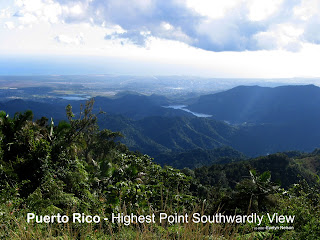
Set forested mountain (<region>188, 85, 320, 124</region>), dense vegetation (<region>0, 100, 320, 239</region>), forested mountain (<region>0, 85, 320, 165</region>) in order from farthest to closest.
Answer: forested mountain (<region>188, 85, 320, 124</region>), forested mountain (<region>0, 85, 320, 165</region>), dense vegetation (<region>0, 100, 320, 239</region>)

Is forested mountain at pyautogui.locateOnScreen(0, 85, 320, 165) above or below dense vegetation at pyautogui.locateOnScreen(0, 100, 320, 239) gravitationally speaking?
below

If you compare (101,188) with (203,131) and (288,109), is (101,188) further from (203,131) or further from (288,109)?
(288,109)

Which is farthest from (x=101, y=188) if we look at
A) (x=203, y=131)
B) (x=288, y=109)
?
(x=288, y=109)

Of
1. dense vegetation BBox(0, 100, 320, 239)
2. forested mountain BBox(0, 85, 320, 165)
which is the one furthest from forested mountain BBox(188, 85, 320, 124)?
dense vegetation BBox(0, 100, 320, 239)

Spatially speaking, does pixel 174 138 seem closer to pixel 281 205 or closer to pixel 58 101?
pixel 58 101

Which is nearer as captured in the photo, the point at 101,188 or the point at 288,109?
the point at 101,188

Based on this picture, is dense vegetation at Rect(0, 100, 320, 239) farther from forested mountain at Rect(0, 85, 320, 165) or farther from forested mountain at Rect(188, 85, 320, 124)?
forested mountain at Rect(188, 85, 320, 124)

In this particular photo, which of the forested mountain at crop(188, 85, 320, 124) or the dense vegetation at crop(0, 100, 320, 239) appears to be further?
the forested mountain at crop(188, 85, 320, 124)

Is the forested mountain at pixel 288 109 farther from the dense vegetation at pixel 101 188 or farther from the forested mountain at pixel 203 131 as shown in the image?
the dense vegetation at pixel 101 188

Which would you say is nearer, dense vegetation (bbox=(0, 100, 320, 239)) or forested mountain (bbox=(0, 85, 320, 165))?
dense vegetation (bbox=(0, 100, 320, 239))

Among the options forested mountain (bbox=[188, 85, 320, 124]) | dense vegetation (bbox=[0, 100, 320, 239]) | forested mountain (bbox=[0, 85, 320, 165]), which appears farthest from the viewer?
forested mountain (bbox=[188, 85, 320, 124])

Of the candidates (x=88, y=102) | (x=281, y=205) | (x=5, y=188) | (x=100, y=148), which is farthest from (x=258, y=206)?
(x=100, y=148)
